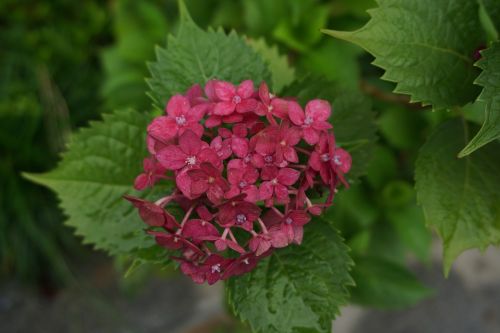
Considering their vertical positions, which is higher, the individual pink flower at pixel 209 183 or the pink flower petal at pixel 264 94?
the pink flower petal at pixel 264 94

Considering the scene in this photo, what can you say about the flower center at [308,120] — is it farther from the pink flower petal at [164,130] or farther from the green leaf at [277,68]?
the green leaf at [277,68]

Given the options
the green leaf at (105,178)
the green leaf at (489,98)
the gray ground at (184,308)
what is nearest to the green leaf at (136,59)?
the green leaf at (105,178)

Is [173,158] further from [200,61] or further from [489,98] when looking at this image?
[489,98]

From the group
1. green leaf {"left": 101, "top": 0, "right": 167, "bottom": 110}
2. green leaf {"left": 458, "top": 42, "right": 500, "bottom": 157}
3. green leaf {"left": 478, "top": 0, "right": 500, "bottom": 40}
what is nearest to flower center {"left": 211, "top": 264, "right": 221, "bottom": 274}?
green leaf {"left": 458, "top": 42, "right": 500, "bottom": 157}

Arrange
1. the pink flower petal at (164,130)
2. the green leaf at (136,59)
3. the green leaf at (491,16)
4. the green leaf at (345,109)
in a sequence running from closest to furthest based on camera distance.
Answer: the pink flower petal at (164,130) < the green leaf at (491,16) < the green leaf at (345,109) < the green leaf at (136,59)

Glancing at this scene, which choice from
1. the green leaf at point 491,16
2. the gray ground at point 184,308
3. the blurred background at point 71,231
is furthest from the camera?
the gray ground at point 184,308

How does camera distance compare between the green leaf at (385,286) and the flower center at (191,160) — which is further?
the green leaf at (385,286)

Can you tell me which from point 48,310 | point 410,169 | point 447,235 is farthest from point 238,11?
point 48,310
